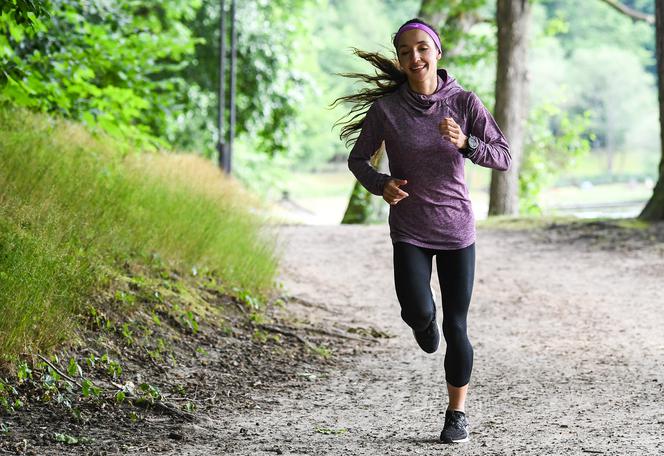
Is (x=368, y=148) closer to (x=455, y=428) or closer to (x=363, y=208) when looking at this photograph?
(x=455, y=428)

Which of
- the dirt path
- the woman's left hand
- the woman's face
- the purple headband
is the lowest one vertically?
the dirt path

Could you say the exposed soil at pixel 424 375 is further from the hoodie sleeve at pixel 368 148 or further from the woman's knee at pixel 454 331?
the hoodie sleeve at pixel 368 148

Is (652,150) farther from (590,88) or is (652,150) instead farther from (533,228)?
(533,228)

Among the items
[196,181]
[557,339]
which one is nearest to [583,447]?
[557,339]

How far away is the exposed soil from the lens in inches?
219

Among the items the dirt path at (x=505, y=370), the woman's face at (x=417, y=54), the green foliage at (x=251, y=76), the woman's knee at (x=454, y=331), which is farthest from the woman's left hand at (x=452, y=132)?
the green foliage at (x=251, y=76)

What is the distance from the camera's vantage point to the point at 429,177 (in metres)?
5.49

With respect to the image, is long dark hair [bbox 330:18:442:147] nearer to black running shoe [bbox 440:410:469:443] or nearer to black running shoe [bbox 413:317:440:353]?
black running shoe [bbox 413:317:440:353]

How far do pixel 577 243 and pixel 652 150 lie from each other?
194ft

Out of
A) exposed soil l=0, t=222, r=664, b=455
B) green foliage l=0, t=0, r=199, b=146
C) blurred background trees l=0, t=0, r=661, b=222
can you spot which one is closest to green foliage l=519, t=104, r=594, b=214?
blurred background trees l=0, t=0, r=661, b=222

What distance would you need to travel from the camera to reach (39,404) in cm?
581

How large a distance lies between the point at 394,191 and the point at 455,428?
128 cm

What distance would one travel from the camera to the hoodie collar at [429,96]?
5527 millimetres

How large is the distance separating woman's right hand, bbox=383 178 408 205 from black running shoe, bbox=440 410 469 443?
1.18 meters
